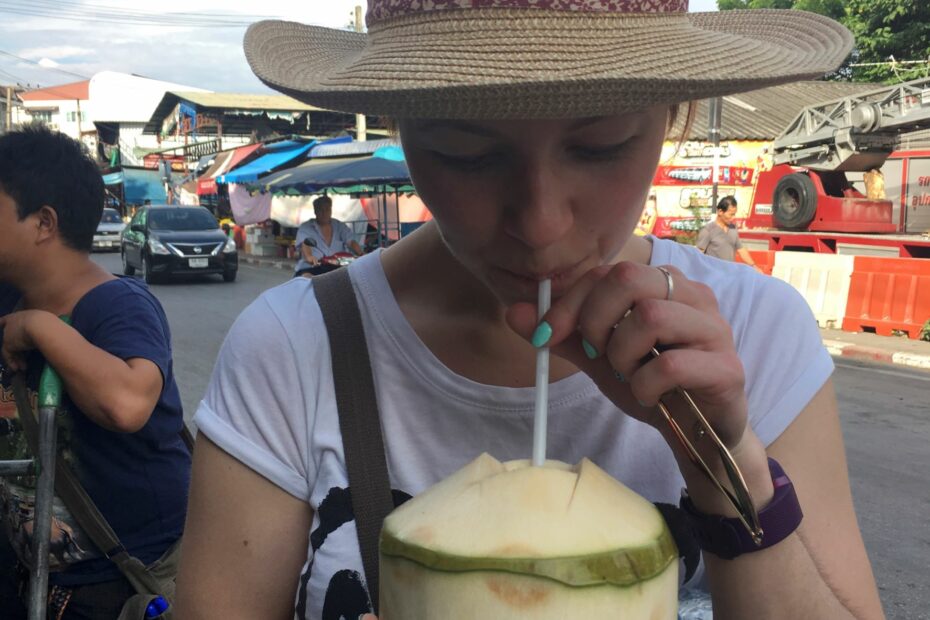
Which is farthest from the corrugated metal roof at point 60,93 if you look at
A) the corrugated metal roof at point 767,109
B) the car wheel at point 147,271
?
the corrugated metal roof at point 767,109

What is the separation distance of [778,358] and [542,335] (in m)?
0.41

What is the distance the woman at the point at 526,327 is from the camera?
0.86 meters

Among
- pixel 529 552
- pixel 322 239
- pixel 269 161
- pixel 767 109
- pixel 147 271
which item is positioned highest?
pixel 767 109

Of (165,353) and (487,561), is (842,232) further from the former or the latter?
(487,561)

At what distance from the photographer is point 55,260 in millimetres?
2117

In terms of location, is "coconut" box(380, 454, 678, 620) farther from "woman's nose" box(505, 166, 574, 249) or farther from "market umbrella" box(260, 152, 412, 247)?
"market umbrella" box(260, 152, 412, 247)

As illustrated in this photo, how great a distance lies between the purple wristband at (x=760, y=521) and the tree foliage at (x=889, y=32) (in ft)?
70.4

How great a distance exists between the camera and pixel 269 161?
22.0 m

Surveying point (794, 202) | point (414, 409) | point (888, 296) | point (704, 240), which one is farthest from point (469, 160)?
point (794, 202)

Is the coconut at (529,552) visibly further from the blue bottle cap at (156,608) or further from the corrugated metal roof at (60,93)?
the corrugated metal roof at (60,93)

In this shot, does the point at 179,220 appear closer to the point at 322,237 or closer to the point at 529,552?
the point at 322,237

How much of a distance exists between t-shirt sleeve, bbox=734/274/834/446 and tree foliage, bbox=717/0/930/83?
21.1m

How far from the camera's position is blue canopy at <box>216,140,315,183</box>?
20.9 metres

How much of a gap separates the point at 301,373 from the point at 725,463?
59 centimetres
